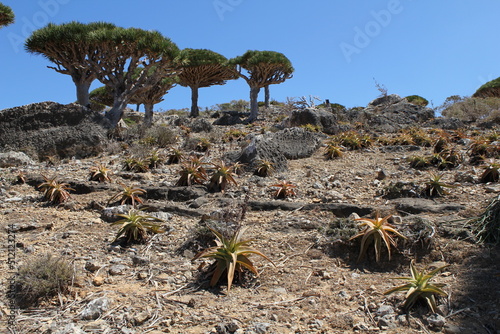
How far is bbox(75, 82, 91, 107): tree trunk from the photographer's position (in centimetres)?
1330

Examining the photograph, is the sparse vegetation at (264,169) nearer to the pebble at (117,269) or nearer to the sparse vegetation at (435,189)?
the sparse vegetation at (435,189)

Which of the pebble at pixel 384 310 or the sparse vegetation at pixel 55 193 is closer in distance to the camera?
the pebble at pixel 384 310

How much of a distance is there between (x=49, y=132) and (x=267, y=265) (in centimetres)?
872

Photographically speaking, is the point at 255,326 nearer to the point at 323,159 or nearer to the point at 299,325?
the point at 299,325

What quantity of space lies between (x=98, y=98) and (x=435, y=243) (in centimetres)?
2658

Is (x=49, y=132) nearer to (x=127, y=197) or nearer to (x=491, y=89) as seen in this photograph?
(x=127, y=197)

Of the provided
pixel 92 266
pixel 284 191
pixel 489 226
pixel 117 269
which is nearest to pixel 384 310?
pixel 489 226

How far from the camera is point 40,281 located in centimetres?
302

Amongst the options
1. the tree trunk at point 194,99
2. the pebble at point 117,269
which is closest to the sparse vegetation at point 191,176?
the pebble at point 117,269

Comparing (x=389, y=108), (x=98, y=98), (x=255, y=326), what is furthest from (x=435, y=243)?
(x=98, y=98)

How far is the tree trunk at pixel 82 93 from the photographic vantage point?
13305 millimetres

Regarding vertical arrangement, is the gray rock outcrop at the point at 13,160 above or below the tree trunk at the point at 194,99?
below

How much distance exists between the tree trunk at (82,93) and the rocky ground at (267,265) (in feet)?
25.6

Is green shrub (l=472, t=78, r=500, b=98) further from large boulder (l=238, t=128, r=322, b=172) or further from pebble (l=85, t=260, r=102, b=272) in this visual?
pebble (l=85, t=260, r=102, b=272)
